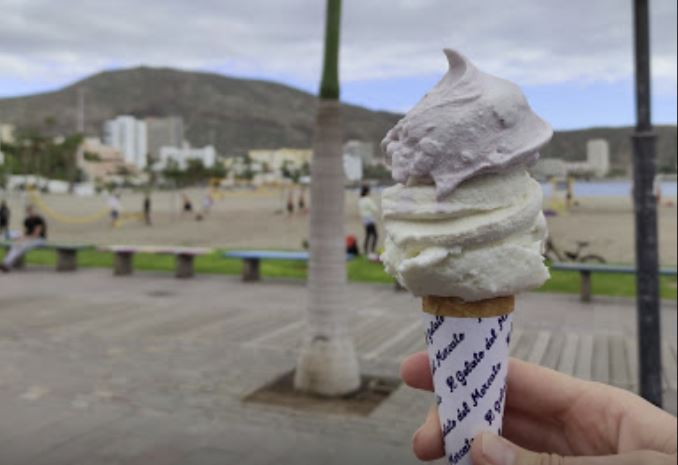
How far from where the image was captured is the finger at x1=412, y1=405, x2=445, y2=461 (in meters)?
2.21

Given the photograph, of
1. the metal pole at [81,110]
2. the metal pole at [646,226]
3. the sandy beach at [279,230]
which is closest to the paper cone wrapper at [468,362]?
the metal pole at [646,226]

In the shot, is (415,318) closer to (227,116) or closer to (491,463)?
(491,463)

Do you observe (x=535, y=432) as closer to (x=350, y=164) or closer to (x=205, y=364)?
(x=205, y=364)

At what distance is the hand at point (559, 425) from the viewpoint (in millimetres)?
1852

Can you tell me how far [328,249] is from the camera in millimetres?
5812

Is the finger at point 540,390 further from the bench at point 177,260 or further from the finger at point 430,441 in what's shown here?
the bench at point 177,260

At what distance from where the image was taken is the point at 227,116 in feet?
633

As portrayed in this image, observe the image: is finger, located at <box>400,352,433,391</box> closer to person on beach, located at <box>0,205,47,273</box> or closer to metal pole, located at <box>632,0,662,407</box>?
metal pole, located at <box>632,0,662,407</box>

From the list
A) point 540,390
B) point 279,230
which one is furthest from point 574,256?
point 279,230

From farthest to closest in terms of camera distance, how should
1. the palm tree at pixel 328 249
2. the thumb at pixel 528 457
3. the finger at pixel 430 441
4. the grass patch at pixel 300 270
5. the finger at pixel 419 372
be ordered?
1. the grass patch at pixel 300 270
2. the palm tree at pixel 328 249
3. the finger at pixel 419 372
4. the finger at pixel 430 441
5. the thumb at pixel 528 457

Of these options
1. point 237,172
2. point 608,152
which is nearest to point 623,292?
point 608,152

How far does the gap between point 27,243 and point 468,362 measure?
14118mm

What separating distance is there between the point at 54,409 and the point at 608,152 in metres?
20.8

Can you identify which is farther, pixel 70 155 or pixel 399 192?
pixel 70 155
